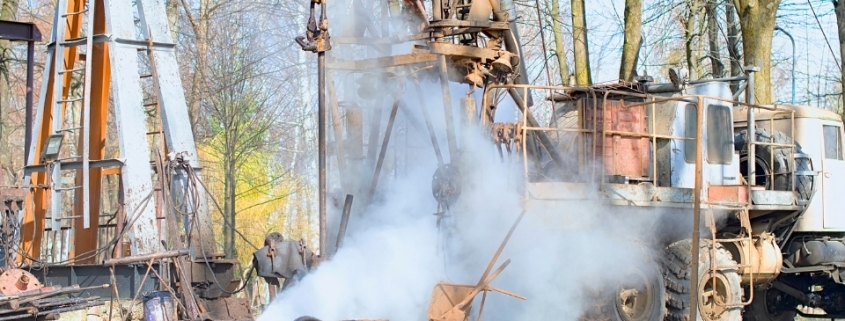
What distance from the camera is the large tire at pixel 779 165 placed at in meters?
13.4

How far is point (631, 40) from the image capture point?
720 inches

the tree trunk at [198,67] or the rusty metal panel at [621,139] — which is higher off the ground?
the tree trunk at [198,67]

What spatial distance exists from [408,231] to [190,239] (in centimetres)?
397

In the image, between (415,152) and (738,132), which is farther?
(738,132)

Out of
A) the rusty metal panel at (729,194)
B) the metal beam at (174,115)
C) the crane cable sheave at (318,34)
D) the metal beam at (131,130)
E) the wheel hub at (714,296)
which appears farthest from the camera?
the metal beam at (174,115)

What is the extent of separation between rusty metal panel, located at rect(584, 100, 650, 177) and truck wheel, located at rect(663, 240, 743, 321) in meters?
1.16

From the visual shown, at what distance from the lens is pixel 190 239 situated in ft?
44.2

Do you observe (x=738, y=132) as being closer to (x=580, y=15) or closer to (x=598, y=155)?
(x=598, y=155)

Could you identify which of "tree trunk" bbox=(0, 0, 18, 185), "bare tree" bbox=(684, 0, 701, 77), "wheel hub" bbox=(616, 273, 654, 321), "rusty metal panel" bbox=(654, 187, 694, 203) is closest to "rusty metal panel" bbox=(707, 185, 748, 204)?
"rusty metal panel" bbox=(654, 187, 694, 203)

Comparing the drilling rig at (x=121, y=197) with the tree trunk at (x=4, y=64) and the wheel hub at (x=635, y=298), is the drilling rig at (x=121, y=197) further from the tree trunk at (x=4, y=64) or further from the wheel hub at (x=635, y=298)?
the wheel hub at (x=635, y=298)

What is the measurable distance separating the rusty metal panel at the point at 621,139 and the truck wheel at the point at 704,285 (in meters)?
1.16

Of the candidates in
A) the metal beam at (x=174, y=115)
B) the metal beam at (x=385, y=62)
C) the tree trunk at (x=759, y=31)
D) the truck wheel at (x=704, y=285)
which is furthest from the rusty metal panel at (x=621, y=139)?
the metal beam at (x=174, y=115)

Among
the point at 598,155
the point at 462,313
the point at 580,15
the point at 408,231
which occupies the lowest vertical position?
the point at 462,313

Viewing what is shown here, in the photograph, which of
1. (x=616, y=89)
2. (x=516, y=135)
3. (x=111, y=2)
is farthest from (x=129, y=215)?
(x=616, y=89)
